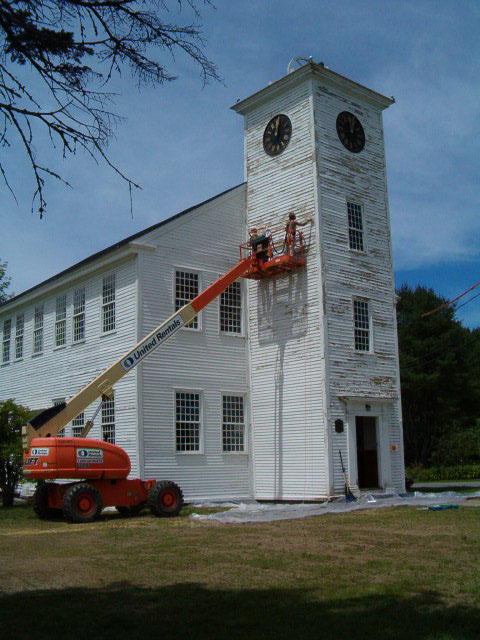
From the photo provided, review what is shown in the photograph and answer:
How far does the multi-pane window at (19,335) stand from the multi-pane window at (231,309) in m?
9.70

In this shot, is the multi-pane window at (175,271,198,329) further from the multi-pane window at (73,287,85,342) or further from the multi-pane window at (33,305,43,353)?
the multi-pane window at (33,305,43,353)

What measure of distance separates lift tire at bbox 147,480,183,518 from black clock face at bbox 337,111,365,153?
1263cm

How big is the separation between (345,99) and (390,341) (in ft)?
26.7

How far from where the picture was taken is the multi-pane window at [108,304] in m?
22.8

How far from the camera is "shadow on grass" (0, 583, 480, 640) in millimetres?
6309

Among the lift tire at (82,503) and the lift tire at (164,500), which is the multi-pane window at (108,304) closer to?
the lift tire at (164,500)

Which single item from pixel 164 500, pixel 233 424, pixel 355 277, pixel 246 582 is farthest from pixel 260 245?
pixel 246 582

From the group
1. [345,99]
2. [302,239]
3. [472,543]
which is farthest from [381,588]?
[345,99]

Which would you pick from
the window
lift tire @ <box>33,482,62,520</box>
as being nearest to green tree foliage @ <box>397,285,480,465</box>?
the window

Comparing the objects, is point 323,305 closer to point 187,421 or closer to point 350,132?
A: point 187,421

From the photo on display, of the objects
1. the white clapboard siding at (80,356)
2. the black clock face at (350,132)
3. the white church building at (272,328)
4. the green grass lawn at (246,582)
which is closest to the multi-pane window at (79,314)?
the white church building at (272,328)

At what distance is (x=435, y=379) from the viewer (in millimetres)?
46875

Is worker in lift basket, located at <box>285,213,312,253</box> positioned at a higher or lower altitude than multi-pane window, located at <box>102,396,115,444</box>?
higher

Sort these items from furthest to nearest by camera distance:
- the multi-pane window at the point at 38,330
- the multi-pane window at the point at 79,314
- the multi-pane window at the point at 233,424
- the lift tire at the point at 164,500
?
the multi-pane window at the point at 38,330 → the multi-pane window at the point at 79,314 → the multi-pane window at the point at 233,424 → the lift tire at the point at 164,500
